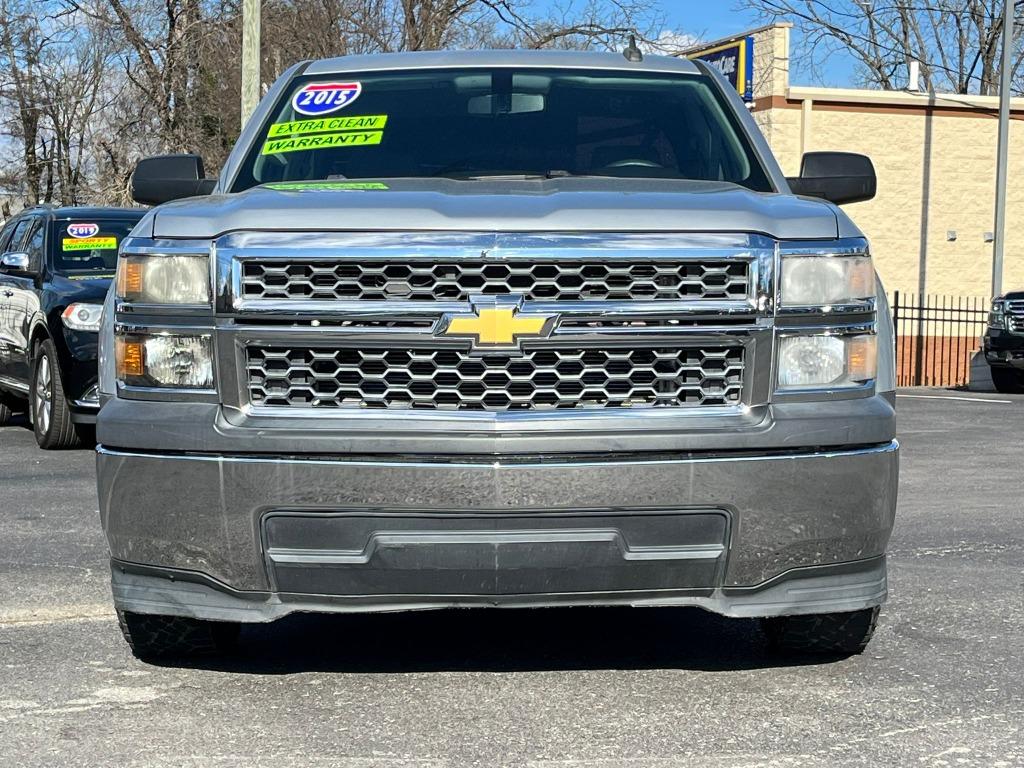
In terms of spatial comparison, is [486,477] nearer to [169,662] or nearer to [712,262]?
[712,262]

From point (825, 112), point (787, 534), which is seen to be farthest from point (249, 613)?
point (825, 112)

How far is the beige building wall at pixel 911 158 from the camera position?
30.9 meters

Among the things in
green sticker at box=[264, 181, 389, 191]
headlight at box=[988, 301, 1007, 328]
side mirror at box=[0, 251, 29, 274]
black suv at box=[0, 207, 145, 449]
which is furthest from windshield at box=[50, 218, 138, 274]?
headlight at box=[988, 301, 1007, 328]

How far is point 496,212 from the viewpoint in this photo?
4.23 m

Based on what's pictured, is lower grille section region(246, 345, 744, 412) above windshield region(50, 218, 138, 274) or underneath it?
underneath

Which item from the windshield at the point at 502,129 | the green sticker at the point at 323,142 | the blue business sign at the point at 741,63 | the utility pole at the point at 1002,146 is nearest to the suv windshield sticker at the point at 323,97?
the windshield at the point at 502,129

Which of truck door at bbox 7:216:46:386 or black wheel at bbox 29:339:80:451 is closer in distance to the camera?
black wheel at bbox 29:339:80:451

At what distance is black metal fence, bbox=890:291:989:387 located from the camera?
30.0m

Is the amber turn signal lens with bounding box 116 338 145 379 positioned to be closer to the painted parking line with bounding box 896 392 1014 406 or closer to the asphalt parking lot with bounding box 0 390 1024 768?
the asphalt parking lot with bounding box 0 390 1024 768

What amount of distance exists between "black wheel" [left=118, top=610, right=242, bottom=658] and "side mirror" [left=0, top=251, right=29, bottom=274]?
726cm

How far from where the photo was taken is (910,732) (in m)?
4.14

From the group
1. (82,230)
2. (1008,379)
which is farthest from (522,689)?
(1008,379)

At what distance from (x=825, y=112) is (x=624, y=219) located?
1095 inches

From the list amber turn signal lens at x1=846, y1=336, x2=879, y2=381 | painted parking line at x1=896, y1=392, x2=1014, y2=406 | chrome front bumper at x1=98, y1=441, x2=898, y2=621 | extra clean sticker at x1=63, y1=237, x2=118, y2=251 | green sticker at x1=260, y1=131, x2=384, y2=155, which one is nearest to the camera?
chrome front bumper at x1=98, y1=441, x2=898, y2=621
